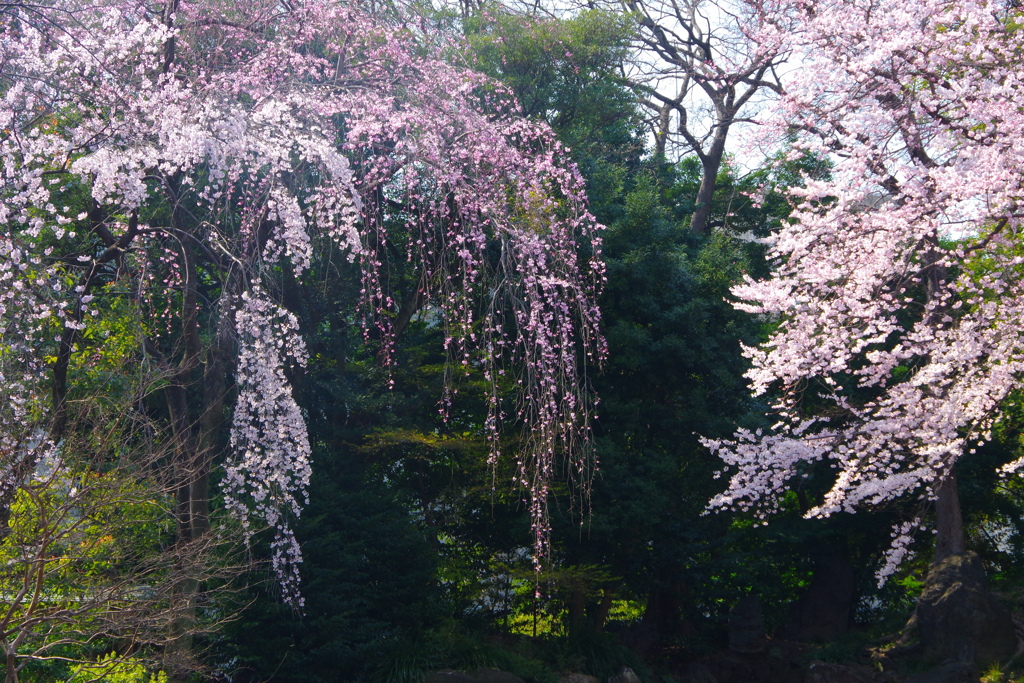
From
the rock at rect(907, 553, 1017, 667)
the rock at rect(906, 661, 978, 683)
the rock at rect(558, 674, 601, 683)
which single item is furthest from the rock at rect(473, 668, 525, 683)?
the rock at rect(907, 553, 1017, 667)

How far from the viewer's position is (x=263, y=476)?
601 cm

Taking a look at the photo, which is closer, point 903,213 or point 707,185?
point 903,213

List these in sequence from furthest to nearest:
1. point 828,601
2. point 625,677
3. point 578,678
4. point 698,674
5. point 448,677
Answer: point 828,601 < point 698,674 < point 625,677 < point 578,678 < point 448,677

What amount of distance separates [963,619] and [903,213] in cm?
433

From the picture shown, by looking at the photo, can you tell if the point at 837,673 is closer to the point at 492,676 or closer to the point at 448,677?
the point at 492,676

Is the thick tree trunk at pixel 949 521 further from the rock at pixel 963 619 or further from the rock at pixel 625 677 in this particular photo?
the rock at pixel 625 677

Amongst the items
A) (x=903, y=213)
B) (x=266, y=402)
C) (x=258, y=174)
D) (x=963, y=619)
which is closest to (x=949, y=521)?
(x=963, y=619)

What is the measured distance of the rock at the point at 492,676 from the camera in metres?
7.86

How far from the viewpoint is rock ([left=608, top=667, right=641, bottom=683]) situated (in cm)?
894

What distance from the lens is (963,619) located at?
330 inches

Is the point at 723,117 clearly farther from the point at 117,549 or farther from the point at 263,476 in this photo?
the point at 117,549

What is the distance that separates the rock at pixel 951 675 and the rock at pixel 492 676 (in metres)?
3.80

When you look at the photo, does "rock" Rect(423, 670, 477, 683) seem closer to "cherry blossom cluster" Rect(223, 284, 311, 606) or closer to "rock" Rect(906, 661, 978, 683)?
"cherry blossom cluster" Rect(223, 284, 311, 606)

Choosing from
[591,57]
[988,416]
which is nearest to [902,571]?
[988,416]
